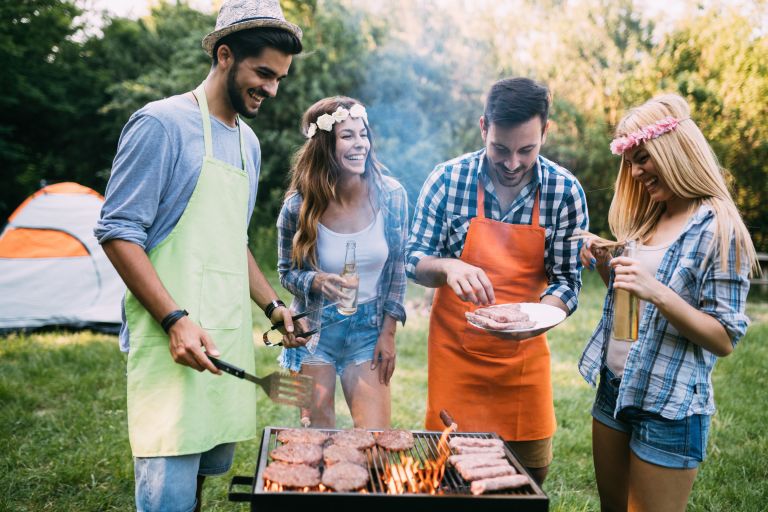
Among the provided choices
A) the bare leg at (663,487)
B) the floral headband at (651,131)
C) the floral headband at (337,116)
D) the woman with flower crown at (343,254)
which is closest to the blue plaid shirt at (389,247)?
the woman with flower crown at (343,254)

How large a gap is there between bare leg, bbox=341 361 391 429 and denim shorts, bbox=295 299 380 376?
54 mm

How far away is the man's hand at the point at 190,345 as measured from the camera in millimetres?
2102

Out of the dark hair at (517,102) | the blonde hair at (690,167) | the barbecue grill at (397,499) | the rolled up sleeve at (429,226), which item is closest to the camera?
the barbecue grill at (397,499)

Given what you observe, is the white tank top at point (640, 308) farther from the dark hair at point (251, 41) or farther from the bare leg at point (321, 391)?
the dark hair at point (251, 41)

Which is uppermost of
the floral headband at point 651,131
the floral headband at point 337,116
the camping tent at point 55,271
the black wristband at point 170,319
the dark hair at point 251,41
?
the dark hair at point 251,41

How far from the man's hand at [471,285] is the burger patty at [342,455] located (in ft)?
2.52

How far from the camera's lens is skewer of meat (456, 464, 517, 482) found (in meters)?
2.16

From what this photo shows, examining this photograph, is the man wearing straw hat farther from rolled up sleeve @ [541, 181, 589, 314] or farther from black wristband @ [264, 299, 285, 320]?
rolled up sleeve @ [541, 181, 589, 314]

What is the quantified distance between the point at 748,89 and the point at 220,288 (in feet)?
40.3

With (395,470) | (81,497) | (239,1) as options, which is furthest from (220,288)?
(81,497)

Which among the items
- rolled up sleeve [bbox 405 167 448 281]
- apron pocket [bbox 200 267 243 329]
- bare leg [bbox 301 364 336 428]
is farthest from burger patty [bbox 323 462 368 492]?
rolled up sleeve [bbox 405 167 448 281]

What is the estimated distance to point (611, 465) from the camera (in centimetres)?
261

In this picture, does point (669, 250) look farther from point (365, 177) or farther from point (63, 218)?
point (63, 218)

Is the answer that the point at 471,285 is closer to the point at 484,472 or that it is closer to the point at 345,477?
the point at 484,472
